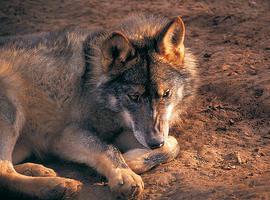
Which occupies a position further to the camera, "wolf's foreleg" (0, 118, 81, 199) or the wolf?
the wolf

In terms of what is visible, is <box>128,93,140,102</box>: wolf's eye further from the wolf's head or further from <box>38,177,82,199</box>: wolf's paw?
<box>38,177,82,199</box>: wolf's paw

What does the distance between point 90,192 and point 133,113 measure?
2.75 ft

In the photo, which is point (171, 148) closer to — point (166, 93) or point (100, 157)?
point (166, 93)

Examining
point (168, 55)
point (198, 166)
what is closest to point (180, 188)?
point (198, 166)

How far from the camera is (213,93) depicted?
604 centimetres

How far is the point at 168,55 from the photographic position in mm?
4992

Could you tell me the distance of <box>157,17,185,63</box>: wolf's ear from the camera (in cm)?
480

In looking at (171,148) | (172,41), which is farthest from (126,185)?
(172,41)

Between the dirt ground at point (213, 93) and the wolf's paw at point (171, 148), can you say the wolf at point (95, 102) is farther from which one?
the dirt ground at point (213, 93)

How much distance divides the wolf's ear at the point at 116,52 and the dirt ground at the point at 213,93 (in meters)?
1.03

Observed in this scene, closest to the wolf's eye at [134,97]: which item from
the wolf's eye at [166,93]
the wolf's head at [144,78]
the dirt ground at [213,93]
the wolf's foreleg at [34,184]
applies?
the wolf's head at [144,78]

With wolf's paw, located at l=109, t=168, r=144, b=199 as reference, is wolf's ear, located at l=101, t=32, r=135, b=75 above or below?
above

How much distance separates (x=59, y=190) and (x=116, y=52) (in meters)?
1.40

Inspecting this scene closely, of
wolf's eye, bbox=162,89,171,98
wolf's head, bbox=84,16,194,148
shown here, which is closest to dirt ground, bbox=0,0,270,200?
wolf's head, bbox=84,16,194,148
